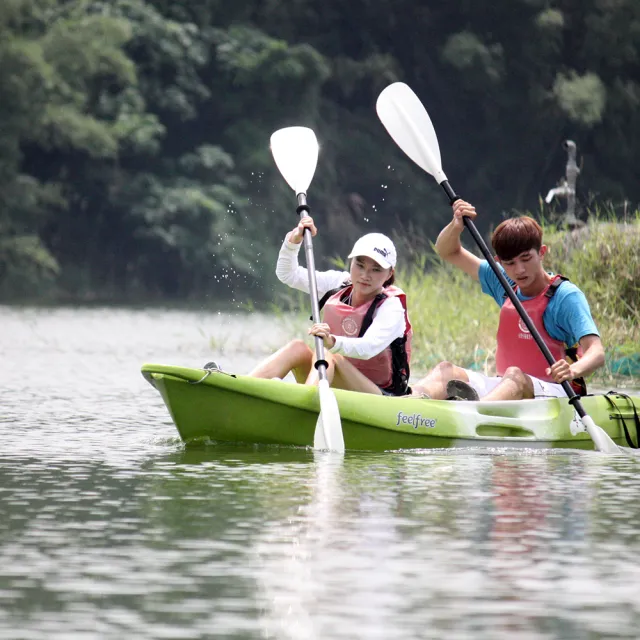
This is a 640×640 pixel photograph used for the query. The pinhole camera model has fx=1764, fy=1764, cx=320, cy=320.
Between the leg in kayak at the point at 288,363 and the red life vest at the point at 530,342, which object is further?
the red life vest at the point at 530,342

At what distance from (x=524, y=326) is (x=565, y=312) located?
0.21 meters

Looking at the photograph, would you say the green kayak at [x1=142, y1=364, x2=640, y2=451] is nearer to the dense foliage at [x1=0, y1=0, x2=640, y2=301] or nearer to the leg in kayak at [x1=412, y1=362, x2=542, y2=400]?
the leg in kayak at [x1=412, y1=362, x2=542, y2=400]

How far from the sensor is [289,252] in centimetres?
750

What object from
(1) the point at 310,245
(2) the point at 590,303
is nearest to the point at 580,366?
(1) the point at 310,245

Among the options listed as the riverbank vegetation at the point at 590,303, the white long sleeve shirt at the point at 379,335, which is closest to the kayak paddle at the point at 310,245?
the white long sleeve shirt at the point at 379,335

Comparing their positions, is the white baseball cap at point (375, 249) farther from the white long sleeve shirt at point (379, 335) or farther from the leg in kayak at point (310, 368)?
the leg in kayak at point (310, 368)

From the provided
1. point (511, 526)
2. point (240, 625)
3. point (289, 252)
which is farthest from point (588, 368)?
point (240, 625)

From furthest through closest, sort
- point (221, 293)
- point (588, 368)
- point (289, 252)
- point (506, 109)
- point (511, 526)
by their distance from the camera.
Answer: point (506, 109) → point (221, 293) → point (289, 252) → point (588, 368) → point (511, 526)

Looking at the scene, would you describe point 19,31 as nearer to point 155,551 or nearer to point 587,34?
point 587,34

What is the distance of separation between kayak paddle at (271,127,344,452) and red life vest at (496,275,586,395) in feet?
2.62

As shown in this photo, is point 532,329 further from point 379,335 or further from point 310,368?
point 310,368

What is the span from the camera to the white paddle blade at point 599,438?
7.28m

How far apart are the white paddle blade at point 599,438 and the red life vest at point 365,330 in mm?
768

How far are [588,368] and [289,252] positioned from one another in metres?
1.39
